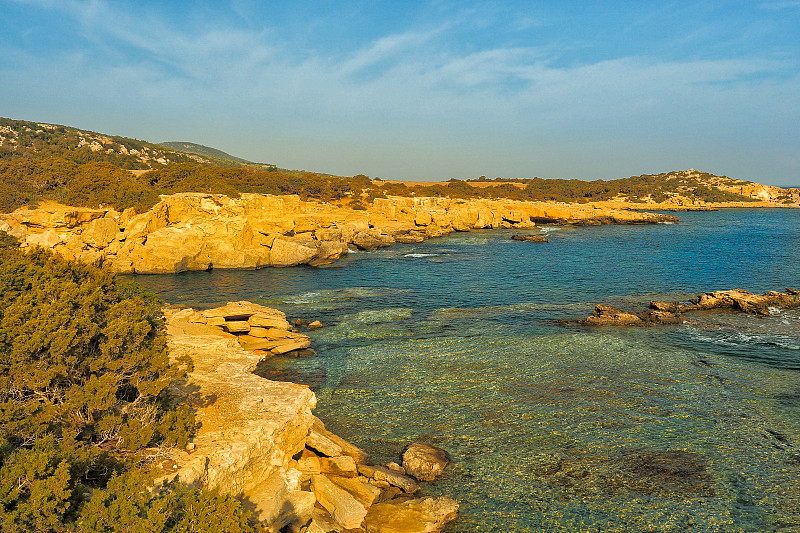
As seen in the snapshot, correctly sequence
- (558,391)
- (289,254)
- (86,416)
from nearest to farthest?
(86,416) < (558,391) < (289,254)

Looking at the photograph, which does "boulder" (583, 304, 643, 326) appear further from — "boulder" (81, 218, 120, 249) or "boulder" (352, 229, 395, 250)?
"boulder" (81, 218, 120, 249)

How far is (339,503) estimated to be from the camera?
1112 centimetres

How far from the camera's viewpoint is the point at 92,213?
4656 cm

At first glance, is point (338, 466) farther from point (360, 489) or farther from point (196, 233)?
point (196, 233)

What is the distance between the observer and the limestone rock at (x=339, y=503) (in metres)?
10.8

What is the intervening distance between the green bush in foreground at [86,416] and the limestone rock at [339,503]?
3477 mm

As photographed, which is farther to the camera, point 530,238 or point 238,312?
point 530,238

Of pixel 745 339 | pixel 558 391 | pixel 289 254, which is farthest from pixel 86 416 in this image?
pixel 289 254

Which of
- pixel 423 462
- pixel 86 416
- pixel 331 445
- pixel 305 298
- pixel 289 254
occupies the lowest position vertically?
pixel 423 462

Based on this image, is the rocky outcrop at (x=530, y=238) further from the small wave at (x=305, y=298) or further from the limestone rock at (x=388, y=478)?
the limestone rock at (x=388, y=478)

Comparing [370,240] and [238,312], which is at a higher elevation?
[370,240]

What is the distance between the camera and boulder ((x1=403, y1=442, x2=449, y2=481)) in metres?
13.2

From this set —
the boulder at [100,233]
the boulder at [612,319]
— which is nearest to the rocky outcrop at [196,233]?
the boulder at [100,233]

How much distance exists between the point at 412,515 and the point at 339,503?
5.78 feet
